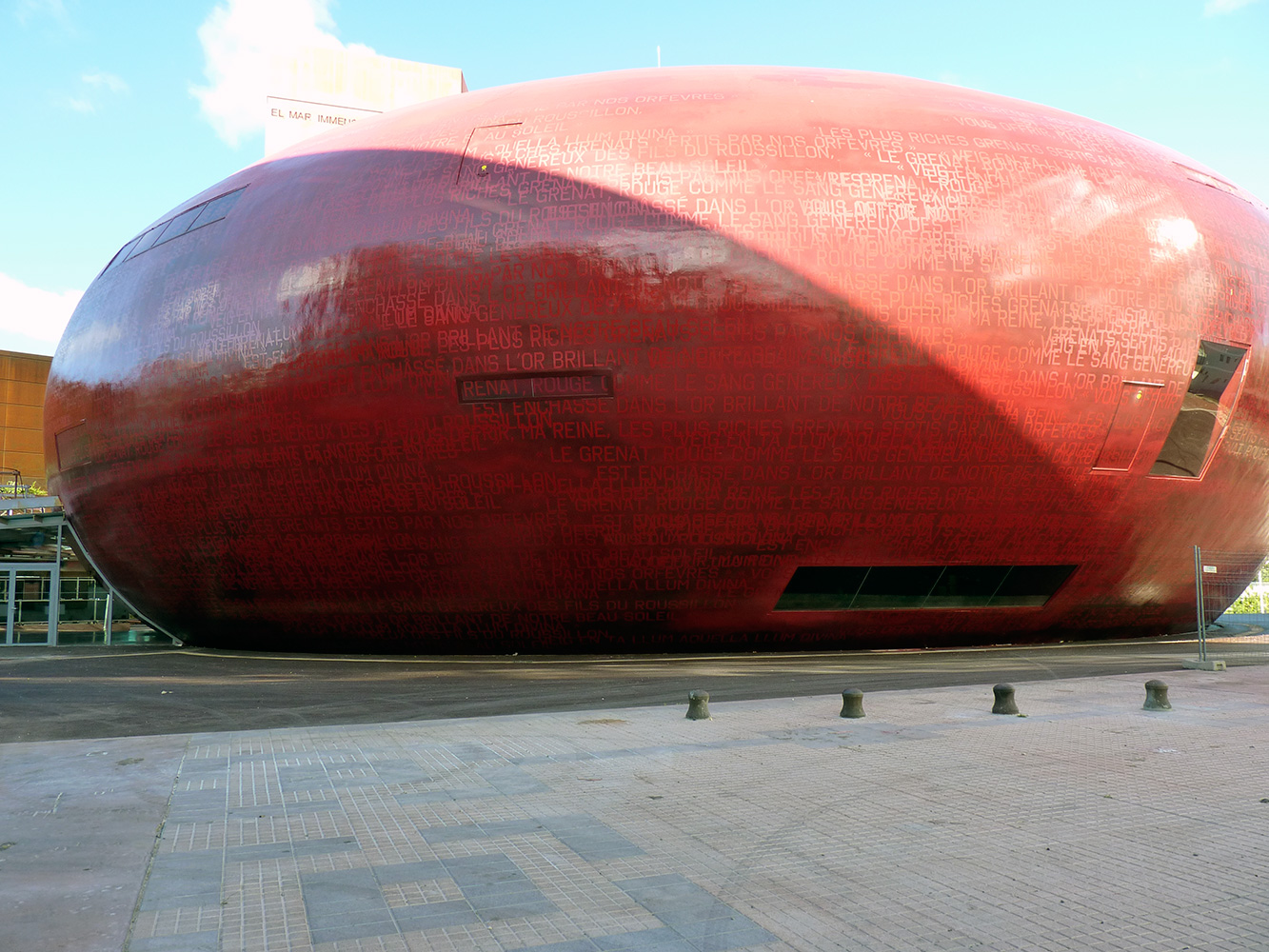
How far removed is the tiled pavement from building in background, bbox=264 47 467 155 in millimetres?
56941

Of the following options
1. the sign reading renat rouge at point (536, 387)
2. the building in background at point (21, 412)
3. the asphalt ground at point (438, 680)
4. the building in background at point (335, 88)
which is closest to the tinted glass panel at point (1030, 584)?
the asphalt ground at point (438, 680)

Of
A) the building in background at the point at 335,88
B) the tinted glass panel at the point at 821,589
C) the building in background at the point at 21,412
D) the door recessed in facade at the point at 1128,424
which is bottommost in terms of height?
the tinted glass panel at the point at 821,589

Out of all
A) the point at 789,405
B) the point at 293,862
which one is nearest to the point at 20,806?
the point at 293,862

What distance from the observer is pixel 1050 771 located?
677 centimetres

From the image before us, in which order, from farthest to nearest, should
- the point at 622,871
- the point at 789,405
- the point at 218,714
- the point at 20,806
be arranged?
1. the point at 789,405
2. the point at 218,714
3. the point at 20,806
4. the point at 622,871

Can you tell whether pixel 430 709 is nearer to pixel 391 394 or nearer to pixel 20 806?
pixel 20 806

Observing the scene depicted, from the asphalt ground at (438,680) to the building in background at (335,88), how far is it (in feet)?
156

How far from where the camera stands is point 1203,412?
16.5 metres

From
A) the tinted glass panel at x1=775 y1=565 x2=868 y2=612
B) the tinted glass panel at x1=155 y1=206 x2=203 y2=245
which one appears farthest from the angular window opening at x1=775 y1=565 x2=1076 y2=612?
the tinted glass panel at x1=155 y1=206 x2=203 y2=245

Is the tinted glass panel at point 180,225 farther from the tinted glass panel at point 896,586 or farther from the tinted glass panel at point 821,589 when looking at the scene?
the tinted glass panel at point 896,586

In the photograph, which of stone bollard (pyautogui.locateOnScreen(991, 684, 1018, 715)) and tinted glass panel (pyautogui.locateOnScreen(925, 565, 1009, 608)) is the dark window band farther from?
stone bollard (pyautogui.locateOnScreen(991, 684, 1018, 715))

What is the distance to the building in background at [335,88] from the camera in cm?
5775

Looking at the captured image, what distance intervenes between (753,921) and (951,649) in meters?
13.9

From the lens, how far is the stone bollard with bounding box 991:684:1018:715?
9289 millimetres
